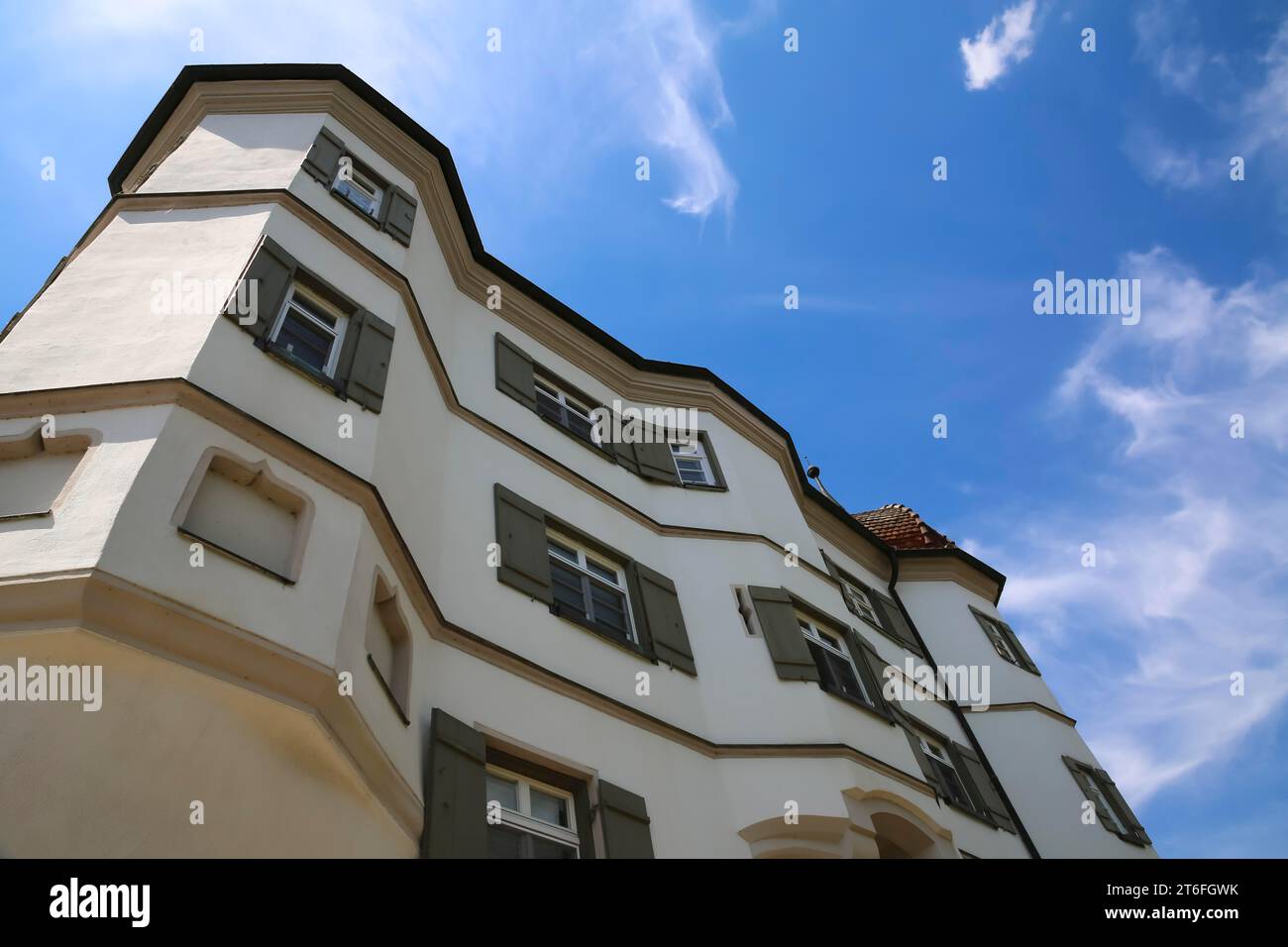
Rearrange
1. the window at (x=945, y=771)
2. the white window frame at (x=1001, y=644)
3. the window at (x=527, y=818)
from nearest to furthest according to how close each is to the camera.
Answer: the window at (x=527, y=818) → the window at (x=945, y=771) → the white window frame at (x=1001, y=644)

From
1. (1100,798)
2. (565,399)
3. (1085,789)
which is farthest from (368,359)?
(1100,798)

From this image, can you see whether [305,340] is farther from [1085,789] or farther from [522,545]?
[1085,789]

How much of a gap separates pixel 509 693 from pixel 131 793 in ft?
11.4

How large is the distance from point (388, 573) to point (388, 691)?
0.99 m

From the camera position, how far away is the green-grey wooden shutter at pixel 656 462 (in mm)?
12281

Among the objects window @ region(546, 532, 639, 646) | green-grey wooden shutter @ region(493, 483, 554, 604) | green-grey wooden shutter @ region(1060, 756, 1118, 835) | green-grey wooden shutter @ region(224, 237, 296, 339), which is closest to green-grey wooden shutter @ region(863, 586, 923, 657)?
green-grey wooden shutter @ region(1060, 756, 1118, 835)

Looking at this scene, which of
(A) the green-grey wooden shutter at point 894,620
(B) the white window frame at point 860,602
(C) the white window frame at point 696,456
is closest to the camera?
(C) the white window frame at point 696,456

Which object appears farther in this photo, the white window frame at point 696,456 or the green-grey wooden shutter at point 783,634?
the white window frame at point 696,456

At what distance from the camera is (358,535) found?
6.27 m

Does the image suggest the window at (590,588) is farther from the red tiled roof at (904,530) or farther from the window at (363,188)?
the red tiled roof at (904,530)

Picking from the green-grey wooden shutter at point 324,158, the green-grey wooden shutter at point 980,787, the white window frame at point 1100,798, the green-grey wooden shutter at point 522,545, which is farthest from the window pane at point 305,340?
the white window frame at point 1100,798

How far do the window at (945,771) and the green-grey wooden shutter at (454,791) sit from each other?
7.33 m

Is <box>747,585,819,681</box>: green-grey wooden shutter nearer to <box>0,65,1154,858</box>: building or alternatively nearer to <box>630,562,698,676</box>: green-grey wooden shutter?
<box>0,65,1154,858</box>: building

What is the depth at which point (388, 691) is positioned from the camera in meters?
6.09
